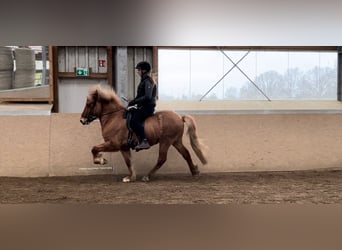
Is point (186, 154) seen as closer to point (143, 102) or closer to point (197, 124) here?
point (197, 124)

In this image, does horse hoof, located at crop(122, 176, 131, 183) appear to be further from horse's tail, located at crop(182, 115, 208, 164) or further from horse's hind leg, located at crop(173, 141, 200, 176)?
horse's tail, located at crop(182, 115, 208, 164)

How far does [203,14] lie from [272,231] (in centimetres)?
19

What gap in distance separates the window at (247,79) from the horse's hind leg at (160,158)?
828 millimetres

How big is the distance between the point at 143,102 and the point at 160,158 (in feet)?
1.87

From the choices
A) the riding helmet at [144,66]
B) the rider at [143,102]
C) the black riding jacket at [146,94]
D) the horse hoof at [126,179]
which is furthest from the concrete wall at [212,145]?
the riding helmet at [144,66]

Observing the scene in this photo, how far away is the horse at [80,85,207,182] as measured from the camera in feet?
12.3

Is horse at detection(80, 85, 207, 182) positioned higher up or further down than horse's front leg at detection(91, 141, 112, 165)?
higher up

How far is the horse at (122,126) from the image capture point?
3.75 metres

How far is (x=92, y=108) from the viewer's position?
3.76 metres

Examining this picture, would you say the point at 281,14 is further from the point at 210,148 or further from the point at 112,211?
the point at 210,148

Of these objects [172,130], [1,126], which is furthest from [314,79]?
[1,126]

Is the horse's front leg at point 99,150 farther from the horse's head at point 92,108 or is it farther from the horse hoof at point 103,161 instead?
the horse's head at point 92,108

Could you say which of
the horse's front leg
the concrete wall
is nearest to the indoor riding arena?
the concrete wall

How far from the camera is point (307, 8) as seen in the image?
384mm
